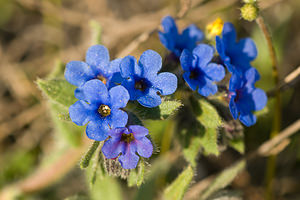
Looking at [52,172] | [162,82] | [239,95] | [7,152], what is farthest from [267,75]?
[7,152]

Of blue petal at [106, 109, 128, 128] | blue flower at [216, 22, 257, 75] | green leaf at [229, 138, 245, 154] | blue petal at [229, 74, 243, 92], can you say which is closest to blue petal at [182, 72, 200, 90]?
blue petal at [229, 74, 243, 92]

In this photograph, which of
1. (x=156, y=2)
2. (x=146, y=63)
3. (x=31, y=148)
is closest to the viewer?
(x=146, y=63)

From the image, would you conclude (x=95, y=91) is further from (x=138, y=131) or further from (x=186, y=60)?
(x=186, y=60)

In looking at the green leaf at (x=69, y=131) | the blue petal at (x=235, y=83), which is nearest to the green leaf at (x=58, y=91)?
the green leaf at (x=69, y=131)

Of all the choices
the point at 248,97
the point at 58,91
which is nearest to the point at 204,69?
the point at 248,97

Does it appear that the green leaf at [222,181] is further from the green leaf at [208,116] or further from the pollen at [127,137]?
the pollen at [127,137]

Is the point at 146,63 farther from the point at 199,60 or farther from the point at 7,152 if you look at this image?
the point at 7,152
